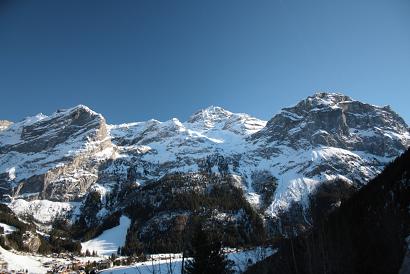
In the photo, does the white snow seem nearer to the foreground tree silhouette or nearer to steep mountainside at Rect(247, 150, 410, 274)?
steep mountainside at Rect(247, 150, 410, 274)

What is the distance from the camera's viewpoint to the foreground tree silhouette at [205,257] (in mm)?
42188

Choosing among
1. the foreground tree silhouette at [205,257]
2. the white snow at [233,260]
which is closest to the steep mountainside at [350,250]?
the white snow at [233,260]

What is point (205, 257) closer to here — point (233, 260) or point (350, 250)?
point (350, 250)

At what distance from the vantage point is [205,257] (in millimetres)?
43188

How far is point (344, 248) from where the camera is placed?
4322cm

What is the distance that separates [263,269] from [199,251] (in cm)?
998

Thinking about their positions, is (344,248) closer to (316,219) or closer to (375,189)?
(316,219)

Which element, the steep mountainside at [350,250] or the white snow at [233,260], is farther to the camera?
the steep mountainside at [350,250]

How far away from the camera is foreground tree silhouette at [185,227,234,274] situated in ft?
138

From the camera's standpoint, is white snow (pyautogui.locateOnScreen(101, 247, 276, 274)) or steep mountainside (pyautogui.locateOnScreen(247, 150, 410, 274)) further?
steep mountainside (pyautogui.locateOnScreen(247, 150, 410, 274))

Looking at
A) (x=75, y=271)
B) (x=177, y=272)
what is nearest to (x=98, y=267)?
(x=75, y=271)

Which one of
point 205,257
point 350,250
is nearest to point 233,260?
point 205,257

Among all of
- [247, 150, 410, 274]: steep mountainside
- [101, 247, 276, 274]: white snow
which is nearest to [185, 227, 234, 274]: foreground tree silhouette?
[101, 247, 276, 274]: white snow

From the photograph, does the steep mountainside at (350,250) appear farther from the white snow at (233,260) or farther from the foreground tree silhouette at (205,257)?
the foreground tree silhouette at (205,257)
